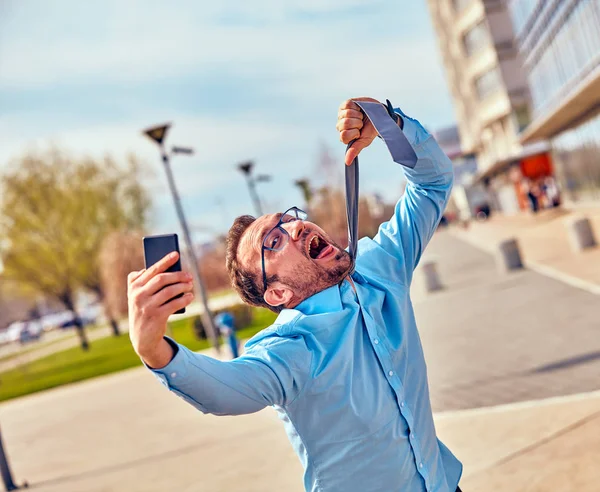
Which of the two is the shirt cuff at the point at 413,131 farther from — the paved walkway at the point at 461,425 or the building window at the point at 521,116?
the building window at the point at 521,116

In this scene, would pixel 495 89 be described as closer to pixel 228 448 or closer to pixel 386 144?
pixel 228 448

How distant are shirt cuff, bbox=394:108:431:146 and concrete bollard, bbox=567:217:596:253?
55.0 feet

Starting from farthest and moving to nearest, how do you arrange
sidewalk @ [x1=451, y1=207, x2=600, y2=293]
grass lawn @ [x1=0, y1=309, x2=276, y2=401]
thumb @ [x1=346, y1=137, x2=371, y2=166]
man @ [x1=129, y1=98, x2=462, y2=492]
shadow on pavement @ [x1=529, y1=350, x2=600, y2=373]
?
grass lawn @ [x1=0, y1=309, x2=276, y2=401]
sidewalk @ [x1=451, y1=207, x2=600, y2=293]
shadow on pavement @ [x1=529, y1=350, x2=600, y2=373]
thumb @ [x1=346, y1=137, x2=371, y2=166]
man @ [x1=129, y1=98, x2=462, y2=492]

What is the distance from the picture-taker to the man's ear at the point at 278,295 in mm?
2314

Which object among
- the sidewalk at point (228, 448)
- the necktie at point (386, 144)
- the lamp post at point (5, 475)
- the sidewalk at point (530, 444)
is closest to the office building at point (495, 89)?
the sidewalk at point (228, 448)

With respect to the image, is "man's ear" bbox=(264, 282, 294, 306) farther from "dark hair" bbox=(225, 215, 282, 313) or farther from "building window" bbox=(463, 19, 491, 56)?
"building window" bbox=(463, 19, 491, 56)

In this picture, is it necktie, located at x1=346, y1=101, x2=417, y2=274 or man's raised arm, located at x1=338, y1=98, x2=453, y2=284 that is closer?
necktie, located at x1=346, y1=101, x2=417, y2=274

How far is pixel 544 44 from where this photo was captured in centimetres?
3731

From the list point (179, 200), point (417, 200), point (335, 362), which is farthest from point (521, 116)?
point (335, 362)

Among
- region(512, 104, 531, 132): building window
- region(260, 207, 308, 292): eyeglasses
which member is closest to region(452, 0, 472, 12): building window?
region(512, 104, 531, 132): building window

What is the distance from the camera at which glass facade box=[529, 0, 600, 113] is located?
28384 millimetres

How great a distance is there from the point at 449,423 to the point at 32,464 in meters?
7.04

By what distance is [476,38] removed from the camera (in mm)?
61469

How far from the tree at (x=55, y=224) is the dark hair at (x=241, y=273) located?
40962 mm
